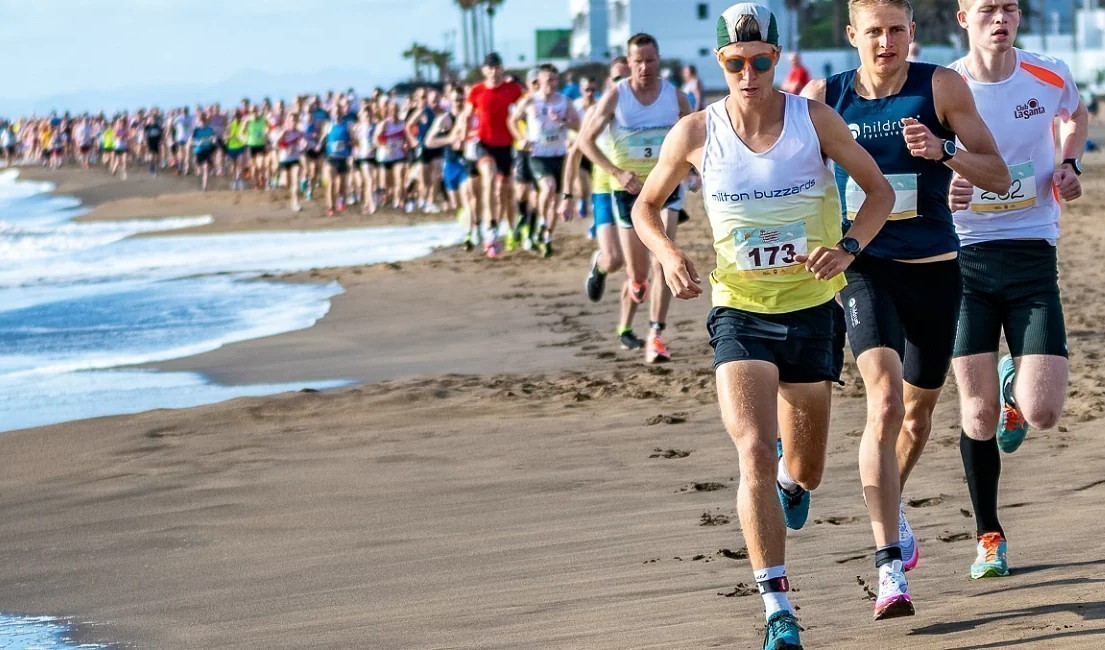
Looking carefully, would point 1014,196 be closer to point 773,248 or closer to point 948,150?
point 948,150

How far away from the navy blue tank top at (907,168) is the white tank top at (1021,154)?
18.2 inches

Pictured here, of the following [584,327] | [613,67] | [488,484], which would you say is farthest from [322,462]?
[613,67]

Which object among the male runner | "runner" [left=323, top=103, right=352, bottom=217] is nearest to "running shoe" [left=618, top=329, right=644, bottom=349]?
the male runner

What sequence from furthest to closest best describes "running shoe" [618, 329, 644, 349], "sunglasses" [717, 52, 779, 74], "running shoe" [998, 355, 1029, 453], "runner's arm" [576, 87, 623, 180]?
1. "running shoe" [618, 329, 644, 349]
2. "runner's arm" [576, 87, 623, 180]
3. "running shoe" [998, 355, 1029, 453]
4. "sunglasses" [717, 52, 779, 74]

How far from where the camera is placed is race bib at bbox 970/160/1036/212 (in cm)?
545

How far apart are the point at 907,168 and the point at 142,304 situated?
11.3 m

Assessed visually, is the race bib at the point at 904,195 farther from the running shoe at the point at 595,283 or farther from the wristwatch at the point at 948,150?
the running shoe at the point at 595,283

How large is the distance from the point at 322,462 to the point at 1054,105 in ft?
12.0

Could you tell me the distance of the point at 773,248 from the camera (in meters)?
4.60

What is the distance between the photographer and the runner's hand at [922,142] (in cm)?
484

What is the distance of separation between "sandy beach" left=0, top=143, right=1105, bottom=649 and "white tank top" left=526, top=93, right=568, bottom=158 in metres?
5.06

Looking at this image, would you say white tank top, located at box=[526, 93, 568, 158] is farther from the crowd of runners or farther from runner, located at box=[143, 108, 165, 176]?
runner, located at box=[143, 108, 165, 176]

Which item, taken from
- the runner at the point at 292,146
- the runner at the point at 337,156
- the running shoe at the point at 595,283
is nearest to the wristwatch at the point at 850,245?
the running shoe at the point at 595,283

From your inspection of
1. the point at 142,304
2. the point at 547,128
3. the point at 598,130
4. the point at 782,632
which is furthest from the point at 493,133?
the point at 782,632
